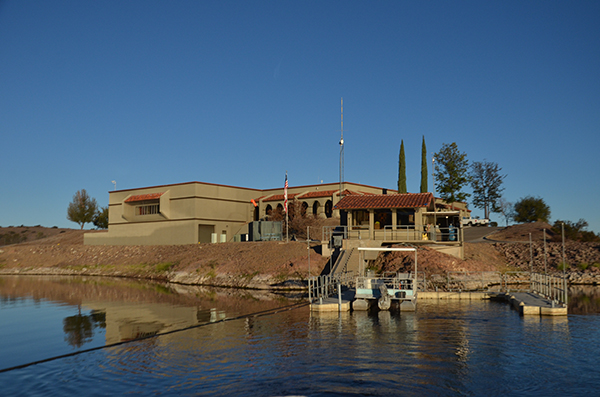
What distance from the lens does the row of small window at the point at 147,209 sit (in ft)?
230

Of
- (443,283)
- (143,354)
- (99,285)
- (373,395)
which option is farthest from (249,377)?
(99,285)

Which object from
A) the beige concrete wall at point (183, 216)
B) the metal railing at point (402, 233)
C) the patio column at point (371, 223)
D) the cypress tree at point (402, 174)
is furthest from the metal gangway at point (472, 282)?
the beige concrete wall at point (183, 216)

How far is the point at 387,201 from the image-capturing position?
147 ft

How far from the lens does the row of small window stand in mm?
70188

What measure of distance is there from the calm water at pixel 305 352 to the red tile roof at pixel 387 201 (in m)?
13.7

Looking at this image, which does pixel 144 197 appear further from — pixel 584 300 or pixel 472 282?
pixel 584 300

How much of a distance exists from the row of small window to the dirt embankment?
6.37 m

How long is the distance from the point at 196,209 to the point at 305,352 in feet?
157

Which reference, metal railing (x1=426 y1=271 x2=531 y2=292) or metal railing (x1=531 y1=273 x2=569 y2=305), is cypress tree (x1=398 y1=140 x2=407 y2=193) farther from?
metal railing (x1=531 y1=273 x2=569 y2=305)

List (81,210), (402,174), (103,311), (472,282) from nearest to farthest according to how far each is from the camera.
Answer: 1. (103,311)
2. (472,282)
3. (402,174)
4. (81,210)

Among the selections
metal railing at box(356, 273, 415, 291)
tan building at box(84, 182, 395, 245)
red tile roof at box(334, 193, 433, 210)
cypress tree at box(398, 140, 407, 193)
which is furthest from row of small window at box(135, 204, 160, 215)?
metal railing at box(356, 273, 415, 291)

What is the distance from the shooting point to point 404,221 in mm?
45531

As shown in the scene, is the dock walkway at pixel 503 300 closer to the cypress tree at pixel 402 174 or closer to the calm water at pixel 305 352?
the calm water at pixel 305 352

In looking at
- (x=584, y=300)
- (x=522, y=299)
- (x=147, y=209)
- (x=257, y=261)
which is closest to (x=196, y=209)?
(x=147, y=209)
